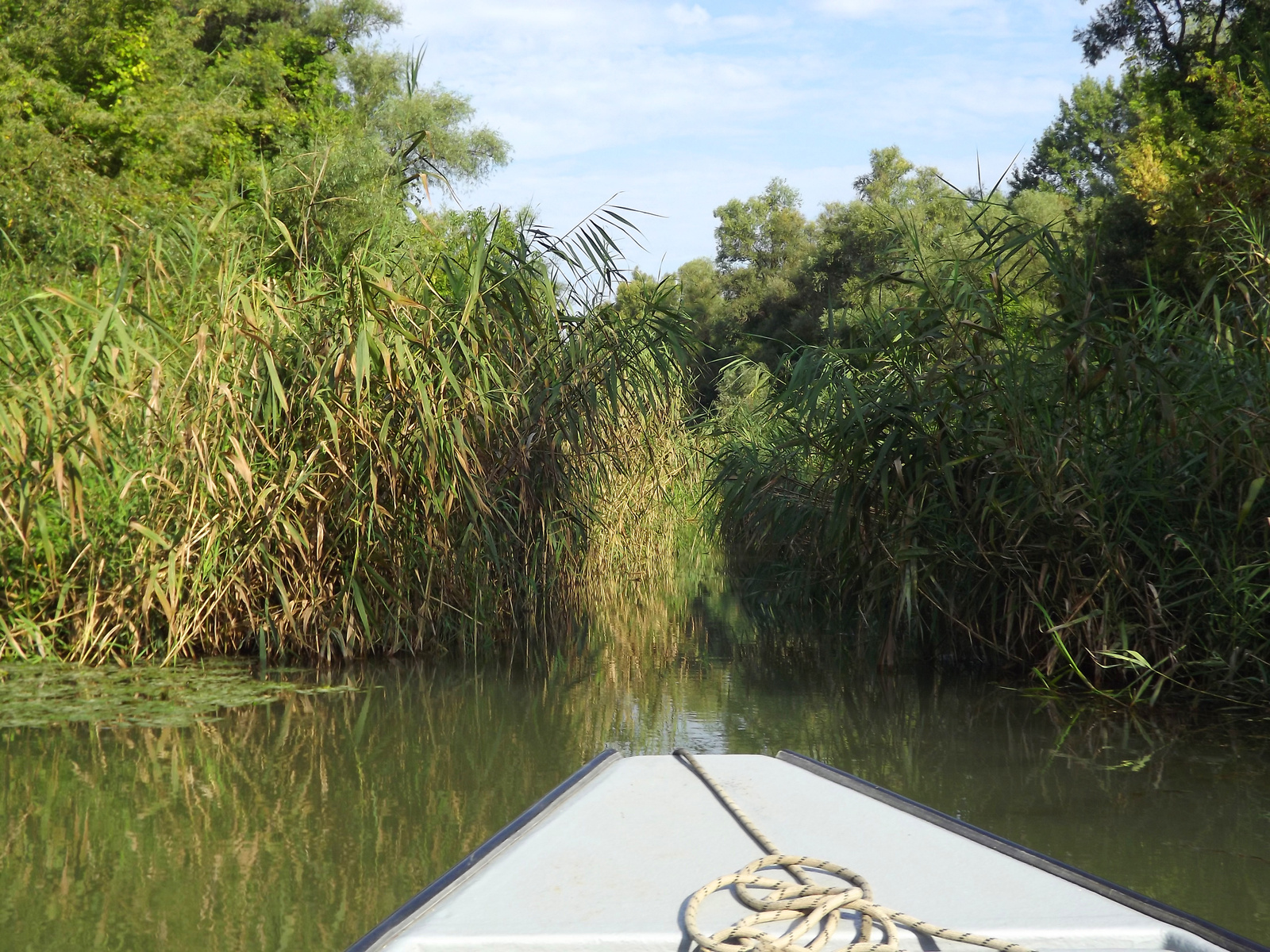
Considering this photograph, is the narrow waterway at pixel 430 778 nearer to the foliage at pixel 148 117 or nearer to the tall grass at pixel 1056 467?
the tall grass at pixel 1056 467

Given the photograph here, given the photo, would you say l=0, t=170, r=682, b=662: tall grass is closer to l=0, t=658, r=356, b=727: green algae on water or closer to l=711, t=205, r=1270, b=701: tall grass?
l=0, t=658, r=356, b=727: green algae on water

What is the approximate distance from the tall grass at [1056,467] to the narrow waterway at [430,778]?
0.34 metres

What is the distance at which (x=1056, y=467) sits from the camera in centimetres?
425

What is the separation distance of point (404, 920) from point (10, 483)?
379cm

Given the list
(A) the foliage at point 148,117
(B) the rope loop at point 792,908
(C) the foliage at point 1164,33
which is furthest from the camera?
(C) the foliage at point 1164,33

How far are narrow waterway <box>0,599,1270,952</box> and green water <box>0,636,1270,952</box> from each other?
10 millimetres

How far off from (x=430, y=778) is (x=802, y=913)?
2.30 m

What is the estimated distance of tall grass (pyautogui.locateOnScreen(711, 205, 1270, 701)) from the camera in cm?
405

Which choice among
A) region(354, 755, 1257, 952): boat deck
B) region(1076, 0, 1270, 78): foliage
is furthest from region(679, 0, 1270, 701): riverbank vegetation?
region(1076, 0, 1270, 78): foliage

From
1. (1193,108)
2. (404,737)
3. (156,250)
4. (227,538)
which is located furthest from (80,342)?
(1193,108)

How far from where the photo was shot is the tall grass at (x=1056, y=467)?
405cm

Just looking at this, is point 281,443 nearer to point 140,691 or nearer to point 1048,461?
point 140,691

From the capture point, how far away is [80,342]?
4.55 m

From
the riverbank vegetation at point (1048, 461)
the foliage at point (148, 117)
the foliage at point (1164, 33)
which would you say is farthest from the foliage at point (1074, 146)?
the riverbank vegetation at point (1048, 461)
